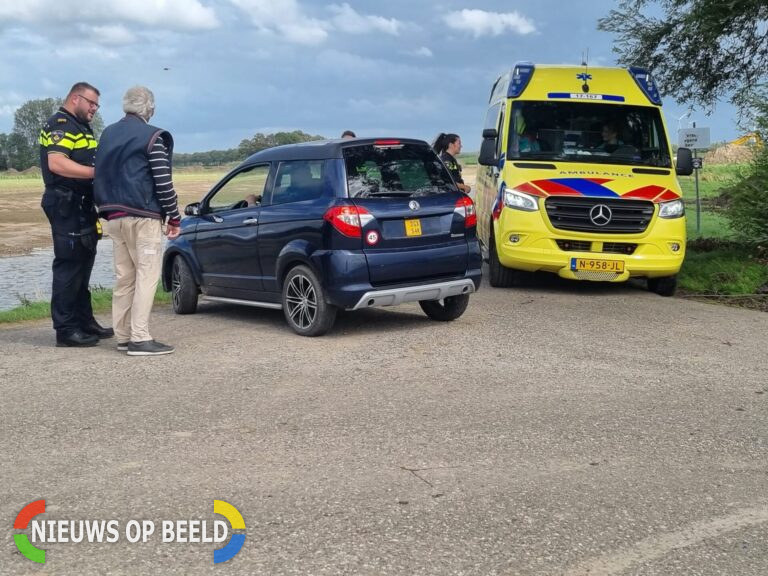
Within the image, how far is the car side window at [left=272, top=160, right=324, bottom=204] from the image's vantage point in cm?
930

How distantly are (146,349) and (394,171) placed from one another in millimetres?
2904

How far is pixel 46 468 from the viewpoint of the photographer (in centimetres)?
534

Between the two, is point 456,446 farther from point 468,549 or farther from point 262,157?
point 262,157

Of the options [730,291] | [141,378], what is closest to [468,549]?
[141,378]

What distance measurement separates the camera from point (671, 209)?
39.0ft

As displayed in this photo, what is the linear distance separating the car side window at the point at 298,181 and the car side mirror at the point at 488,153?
3838mm

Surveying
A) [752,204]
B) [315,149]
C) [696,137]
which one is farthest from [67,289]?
[696,137]

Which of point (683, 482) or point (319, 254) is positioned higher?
point (319, 254)

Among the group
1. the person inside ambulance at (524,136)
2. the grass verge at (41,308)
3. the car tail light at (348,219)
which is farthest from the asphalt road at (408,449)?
the person inside ambulance at (524,136)

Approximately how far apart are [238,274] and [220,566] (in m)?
6.55

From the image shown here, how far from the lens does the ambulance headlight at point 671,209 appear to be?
11.8m

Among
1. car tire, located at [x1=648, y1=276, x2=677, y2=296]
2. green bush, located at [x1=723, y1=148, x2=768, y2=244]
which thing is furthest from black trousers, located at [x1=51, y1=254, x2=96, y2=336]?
green bush, located at [x1=723, y1=148, x2=768, y2=244]

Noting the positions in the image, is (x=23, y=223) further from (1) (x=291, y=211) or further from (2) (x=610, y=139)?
(1) (x=291, y=211)

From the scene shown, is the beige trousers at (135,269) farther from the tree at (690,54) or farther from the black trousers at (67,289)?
the tree at (690,54)
